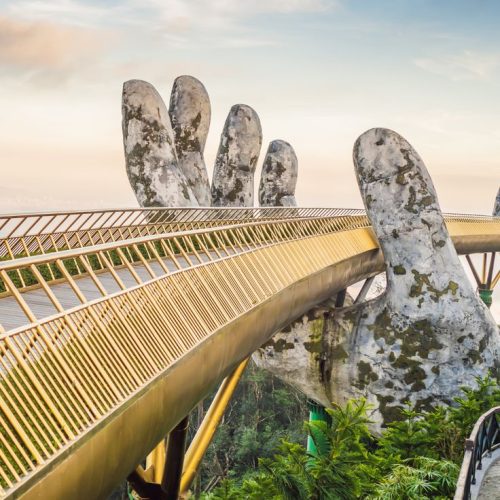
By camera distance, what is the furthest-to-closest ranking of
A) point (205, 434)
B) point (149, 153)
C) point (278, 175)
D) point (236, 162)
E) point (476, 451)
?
point (278, 175), point (236, 162), point (149, 153), point (205, 434), point (476, 451)

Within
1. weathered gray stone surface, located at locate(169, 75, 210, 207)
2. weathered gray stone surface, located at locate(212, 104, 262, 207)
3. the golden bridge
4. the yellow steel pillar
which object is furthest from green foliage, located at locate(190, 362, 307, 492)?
the golden bridge

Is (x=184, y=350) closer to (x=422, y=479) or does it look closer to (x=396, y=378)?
(x=422, y=479)

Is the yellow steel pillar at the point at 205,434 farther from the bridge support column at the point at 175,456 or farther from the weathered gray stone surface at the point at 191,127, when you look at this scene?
A: the weathered gray stone surface at the point at 191,127

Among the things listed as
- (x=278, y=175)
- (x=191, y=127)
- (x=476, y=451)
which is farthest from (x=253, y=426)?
(x=476, y=451)

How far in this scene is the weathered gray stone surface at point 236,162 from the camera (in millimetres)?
29328

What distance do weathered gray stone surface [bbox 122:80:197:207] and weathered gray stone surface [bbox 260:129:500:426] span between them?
7163 millimetres

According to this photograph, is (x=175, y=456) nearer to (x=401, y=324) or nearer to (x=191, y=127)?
(x=401, y=324)

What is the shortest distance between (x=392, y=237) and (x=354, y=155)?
105 inches

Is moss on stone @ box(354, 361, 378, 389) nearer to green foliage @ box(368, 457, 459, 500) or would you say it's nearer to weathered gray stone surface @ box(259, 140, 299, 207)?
green foliage @ box(368, 457, 459, 500)

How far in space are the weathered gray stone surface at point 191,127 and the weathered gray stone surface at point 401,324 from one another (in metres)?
9.56

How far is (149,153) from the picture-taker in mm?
24047

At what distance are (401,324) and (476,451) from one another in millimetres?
9030

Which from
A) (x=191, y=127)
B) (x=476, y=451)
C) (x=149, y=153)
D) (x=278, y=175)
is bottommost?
(x=476, y=451)

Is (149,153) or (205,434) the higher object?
(149,153)
